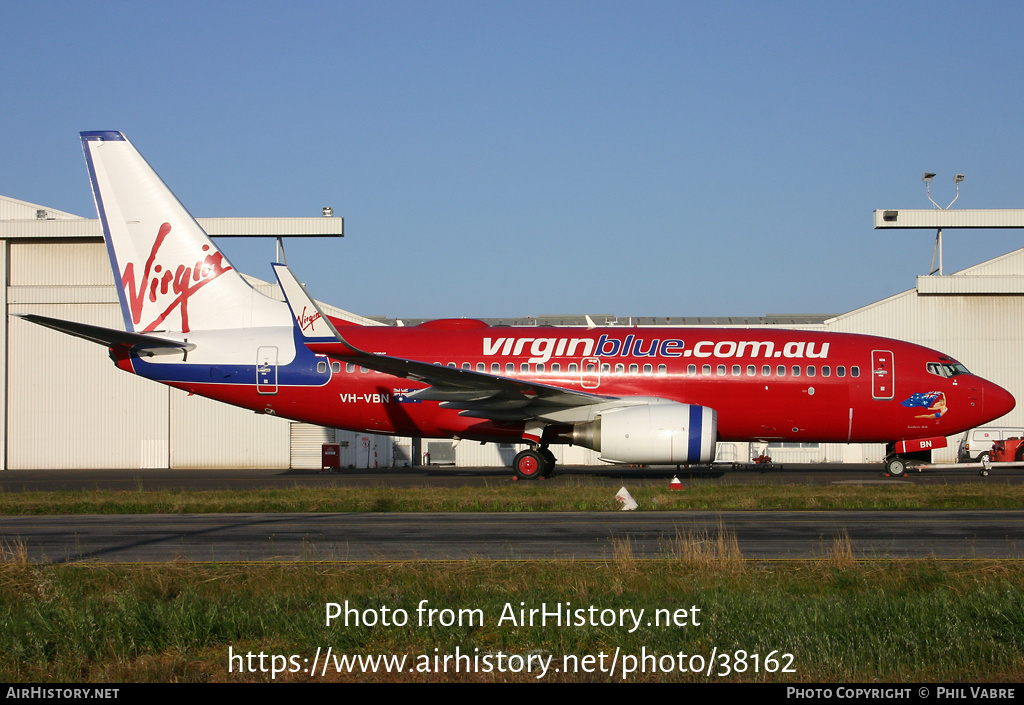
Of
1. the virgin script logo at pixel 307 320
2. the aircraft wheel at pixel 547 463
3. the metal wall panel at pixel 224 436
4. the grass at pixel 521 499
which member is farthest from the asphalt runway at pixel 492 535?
the metal wall panel at pixel 224 436

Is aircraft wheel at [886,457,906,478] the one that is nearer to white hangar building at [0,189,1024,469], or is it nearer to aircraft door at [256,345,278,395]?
white hangar building at [0,189,1024,469]

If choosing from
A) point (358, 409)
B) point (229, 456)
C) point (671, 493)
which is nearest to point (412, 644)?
point (671, 493)

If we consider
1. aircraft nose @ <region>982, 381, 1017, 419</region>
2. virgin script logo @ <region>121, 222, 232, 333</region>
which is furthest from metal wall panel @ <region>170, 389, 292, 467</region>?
aircraft nose @ <region>982, 381, 1017, 419</region>

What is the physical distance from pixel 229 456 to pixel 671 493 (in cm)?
2526

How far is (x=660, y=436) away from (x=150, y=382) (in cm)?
2604

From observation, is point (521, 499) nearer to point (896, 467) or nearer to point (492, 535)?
point (492, 535)

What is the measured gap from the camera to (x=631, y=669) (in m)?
6.82

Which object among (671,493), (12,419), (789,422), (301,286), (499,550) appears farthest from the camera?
(12,419)

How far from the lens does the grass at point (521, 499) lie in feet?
61.1

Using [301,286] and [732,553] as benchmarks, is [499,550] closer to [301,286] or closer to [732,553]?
[732,553]

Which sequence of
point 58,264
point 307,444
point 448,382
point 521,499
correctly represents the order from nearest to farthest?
point 521,499
point 448,382
point 307,444
point 58,264

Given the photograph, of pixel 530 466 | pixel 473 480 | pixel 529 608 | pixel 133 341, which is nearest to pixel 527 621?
pixel 529 608

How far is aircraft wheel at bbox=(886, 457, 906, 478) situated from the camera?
90.0 feet

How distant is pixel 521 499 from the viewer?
19.3 metres
